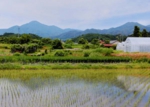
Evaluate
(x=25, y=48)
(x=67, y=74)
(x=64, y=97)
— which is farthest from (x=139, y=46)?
(x=64, y=97)

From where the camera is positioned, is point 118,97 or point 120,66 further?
point 120,66

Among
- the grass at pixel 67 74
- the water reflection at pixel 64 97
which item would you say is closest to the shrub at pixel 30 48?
the grass at pixel 67 74

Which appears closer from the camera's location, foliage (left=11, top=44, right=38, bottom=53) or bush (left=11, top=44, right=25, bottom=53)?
foliage (left=11, top=44, right=38, bottom=53)

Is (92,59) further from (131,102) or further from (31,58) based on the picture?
(131,102)

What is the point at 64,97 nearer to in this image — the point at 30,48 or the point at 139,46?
the point at 30,48

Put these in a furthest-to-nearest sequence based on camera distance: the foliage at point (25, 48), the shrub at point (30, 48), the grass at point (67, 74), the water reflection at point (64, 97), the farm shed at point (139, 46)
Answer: the foliage at point (25, 48) < the shrub at point (30, 48) < the farm shed at point (139, 46) < the grass at point (67, 74) < the water reflection at point (64, 97)

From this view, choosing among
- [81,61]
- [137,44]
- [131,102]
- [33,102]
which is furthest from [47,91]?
[137,44]

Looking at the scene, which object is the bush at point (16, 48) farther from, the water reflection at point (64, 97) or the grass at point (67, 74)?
the water reflection at point (64, 97)

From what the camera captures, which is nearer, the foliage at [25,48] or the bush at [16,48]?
the foliage at [25,48]

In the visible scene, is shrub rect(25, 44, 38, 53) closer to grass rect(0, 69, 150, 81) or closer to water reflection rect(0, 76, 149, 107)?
grass rect(0, 69, 150, 81)

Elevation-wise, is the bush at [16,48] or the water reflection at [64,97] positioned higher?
the bush at [16,48]

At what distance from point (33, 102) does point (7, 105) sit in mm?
872

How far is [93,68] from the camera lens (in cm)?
1928

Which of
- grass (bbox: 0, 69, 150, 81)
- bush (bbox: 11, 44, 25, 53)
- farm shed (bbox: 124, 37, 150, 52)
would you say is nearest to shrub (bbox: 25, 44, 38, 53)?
bush (bbox: 11, 44, 25, 53)
